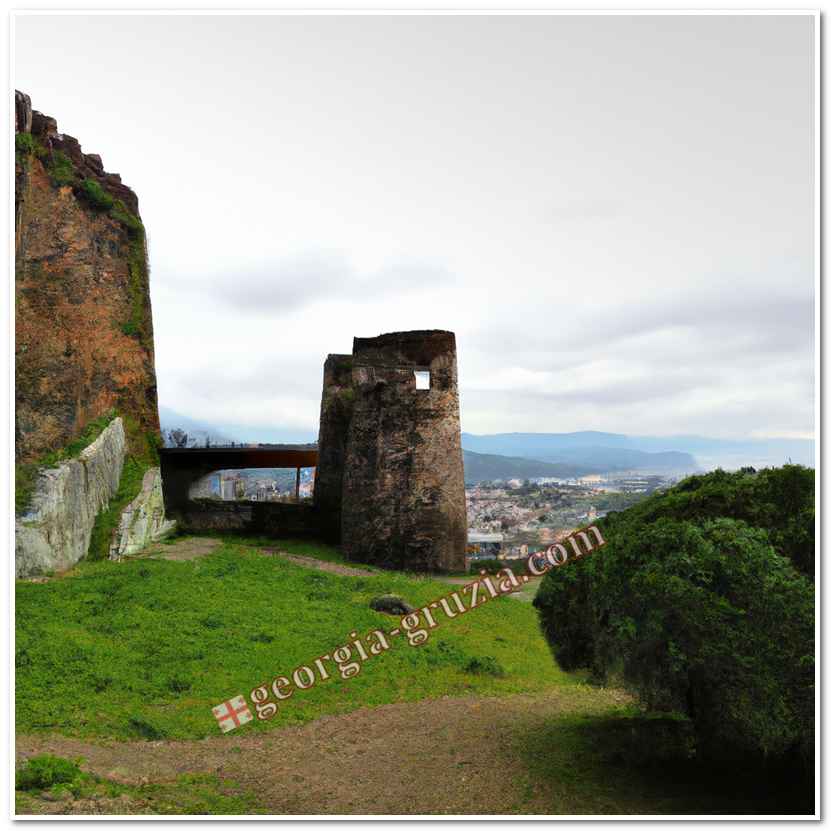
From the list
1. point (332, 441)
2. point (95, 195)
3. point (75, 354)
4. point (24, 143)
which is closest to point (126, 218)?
point (95, 195)

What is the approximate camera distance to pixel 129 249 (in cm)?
1950

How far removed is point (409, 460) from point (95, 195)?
1073 centimetres

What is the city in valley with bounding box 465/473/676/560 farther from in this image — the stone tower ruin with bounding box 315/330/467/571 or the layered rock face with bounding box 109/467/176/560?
the layered rock face with bounding box 109/467/176/560

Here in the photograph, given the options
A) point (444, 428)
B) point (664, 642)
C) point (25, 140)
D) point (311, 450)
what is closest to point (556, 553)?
point (664, 642)

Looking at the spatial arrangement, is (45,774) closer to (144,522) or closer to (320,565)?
(320,565)

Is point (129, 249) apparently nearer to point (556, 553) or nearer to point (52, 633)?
point (52, 633)

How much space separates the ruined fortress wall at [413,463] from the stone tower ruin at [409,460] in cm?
3

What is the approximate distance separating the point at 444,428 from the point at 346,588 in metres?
5.49

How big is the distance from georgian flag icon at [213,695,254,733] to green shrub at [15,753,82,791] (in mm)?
1921

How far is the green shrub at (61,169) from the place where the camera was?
17.6 metres

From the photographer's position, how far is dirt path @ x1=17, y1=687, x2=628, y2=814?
6.19m

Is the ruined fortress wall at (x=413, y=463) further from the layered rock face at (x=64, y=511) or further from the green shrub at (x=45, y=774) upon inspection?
the green shrub at (x=45, y=774)

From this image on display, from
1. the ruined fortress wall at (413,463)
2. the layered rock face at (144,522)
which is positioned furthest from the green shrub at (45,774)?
the ruined fortress wall at (413,463)

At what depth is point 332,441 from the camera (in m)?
22.3
